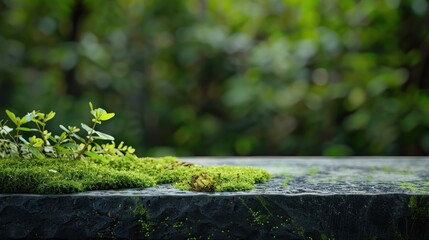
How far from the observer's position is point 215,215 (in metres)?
1.29

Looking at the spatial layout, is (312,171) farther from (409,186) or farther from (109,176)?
(109,176)

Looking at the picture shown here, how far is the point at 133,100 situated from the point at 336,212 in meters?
3.19

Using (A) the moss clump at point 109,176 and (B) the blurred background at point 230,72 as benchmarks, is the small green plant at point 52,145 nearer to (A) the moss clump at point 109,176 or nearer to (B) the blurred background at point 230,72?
(A) the moss clump at point 109,176

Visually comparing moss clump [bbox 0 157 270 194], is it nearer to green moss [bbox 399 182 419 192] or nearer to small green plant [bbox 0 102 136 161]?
small green plant [bbox 0 102 136 161]

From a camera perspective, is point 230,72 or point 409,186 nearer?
point 409,186

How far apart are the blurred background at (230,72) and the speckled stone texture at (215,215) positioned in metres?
2.31

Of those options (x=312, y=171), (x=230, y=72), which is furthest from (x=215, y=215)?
(x=230, y=72)

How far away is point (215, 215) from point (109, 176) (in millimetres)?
299

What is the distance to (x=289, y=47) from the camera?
3.87 meters

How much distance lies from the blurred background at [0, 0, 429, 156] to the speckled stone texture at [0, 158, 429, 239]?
7.59ft

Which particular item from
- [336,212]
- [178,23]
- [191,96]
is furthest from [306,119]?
[336,212]

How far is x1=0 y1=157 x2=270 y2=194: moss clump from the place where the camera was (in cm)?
132

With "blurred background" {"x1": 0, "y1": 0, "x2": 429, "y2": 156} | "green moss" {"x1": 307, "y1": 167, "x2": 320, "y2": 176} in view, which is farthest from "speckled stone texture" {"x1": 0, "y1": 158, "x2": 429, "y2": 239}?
"blurred background" {"x1": 0, "y1": 0, "x2": 429, "y2": 156}

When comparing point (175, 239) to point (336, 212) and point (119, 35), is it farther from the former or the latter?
point (119, 35)
